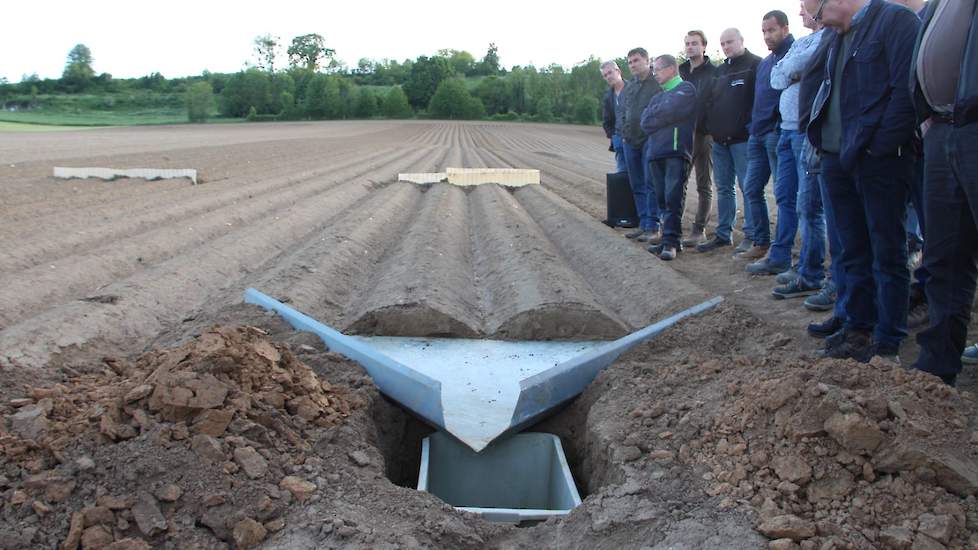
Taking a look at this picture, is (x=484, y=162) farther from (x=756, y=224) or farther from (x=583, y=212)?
(x=756, y=224)

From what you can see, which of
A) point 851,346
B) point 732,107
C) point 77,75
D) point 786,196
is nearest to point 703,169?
point 732,107

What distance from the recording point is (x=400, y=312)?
545 cm

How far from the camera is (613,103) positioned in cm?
940

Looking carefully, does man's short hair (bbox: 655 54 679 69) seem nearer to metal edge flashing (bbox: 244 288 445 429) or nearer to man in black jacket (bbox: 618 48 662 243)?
man in black jacket (bbox: 618 48 662 243)

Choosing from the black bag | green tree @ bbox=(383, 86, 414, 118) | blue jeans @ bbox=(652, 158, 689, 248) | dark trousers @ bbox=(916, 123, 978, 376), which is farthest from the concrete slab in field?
green tree @ bbox=(383, 86, 414, 118)

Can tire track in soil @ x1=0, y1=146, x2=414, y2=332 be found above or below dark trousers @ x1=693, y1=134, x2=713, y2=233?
below

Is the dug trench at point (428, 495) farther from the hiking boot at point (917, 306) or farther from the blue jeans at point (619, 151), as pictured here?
the blue jeans at point (619, 151)

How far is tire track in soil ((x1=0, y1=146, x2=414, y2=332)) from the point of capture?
19.0 ft

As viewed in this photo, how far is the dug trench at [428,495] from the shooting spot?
2760mm

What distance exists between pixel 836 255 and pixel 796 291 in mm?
1052

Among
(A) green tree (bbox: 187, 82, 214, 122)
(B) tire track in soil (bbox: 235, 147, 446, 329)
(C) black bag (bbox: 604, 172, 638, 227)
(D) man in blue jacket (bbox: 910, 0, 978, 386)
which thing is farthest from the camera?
(A) green tree (bbox: 187, 82, 214, 122)

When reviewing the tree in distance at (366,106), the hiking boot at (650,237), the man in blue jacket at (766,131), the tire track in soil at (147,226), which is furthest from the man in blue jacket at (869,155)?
the tree in distance at (366,106)

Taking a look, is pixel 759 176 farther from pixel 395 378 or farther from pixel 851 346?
pixel 395 378

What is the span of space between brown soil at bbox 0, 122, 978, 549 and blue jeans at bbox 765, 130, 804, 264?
402 mm
